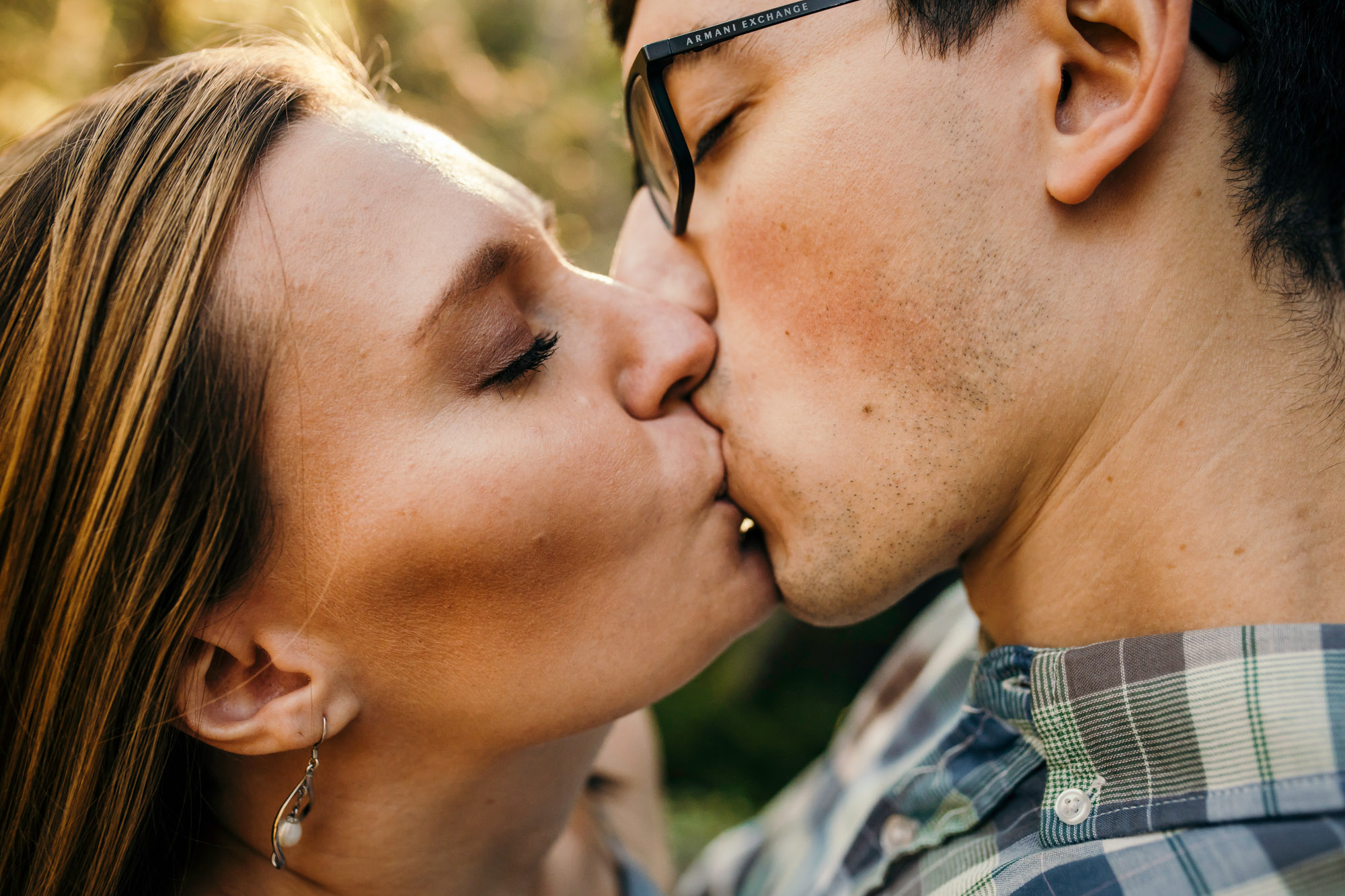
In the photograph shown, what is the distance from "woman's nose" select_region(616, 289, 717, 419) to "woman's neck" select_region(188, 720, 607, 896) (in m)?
0.84

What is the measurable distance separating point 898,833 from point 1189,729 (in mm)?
815

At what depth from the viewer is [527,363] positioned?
1.68 metres

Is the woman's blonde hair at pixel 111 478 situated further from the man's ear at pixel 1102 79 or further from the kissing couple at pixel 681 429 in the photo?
the man's ear at pixel 1102 79

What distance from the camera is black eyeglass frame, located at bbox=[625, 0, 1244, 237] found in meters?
1.54

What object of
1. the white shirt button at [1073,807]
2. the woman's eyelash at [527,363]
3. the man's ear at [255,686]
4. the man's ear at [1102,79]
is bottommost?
the white shirt button at [1073,807]

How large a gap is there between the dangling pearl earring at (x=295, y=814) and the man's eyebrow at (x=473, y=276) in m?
0.80

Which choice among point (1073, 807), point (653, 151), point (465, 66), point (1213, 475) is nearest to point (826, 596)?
point (1073, 807)

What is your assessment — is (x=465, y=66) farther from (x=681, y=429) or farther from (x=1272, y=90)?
(x=1272, y=90)

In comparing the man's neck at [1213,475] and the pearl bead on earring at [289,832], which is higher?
the man's neck at [1213,475]

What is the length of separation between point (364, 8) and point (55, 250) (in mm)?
5018

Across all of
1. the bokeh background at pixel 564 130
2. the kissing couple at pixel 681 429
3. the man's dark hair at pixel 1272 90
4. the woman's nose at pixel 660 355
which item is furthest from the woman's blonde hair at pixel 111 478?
the man's dark hair at pixel 1272 90

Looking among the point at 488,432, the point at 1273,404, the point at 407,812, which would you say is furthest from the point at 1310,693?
the point at 407,812

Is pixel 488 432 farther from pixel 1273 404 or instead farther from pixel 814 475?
pixel 1273 404

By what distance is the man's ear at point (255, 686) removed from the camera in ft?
5.29
